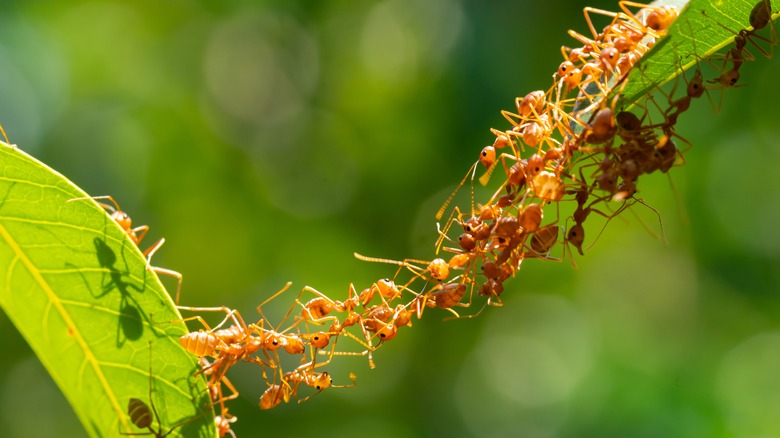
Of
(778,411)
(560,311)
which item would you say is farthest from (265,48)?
(778,411)

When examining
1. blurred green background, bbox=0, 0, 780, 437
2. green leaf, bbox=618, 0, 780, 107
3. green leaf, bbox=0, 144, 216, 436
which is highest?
green leaf, bbox=618, 0, 780, 107

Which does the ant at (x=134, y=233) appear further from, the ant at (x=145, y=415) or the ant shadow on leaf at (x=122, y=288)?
the ant at (x=145, y=415)

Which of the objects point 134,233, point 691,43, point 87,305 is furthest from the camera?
point 134,233

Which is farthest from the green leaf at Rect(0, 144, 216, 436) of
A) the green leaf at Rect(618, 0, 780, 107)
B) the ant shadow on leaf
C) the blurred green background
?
the blurred green background

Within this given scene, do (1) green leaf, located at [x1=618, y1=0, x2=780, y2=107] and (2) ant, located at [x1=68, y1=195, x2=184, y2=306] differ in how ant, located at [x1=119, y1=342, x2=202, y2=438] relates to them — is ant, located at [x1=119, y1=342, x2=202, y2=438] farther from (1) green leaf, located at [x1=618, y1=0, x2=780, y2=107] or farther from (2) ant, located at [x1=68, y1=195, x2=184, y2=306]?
(1) green leaf, located at [x1=618, y1=0, x2=780, y2=107]

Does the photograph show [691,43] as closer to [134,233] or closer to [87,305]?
[87,305]

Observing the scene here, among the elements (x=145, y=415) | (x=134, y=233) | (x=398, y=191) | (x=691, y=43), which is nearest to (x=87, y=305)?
(x=145, y=415)

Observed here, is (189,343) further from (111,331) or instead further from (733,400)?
(733,400)
